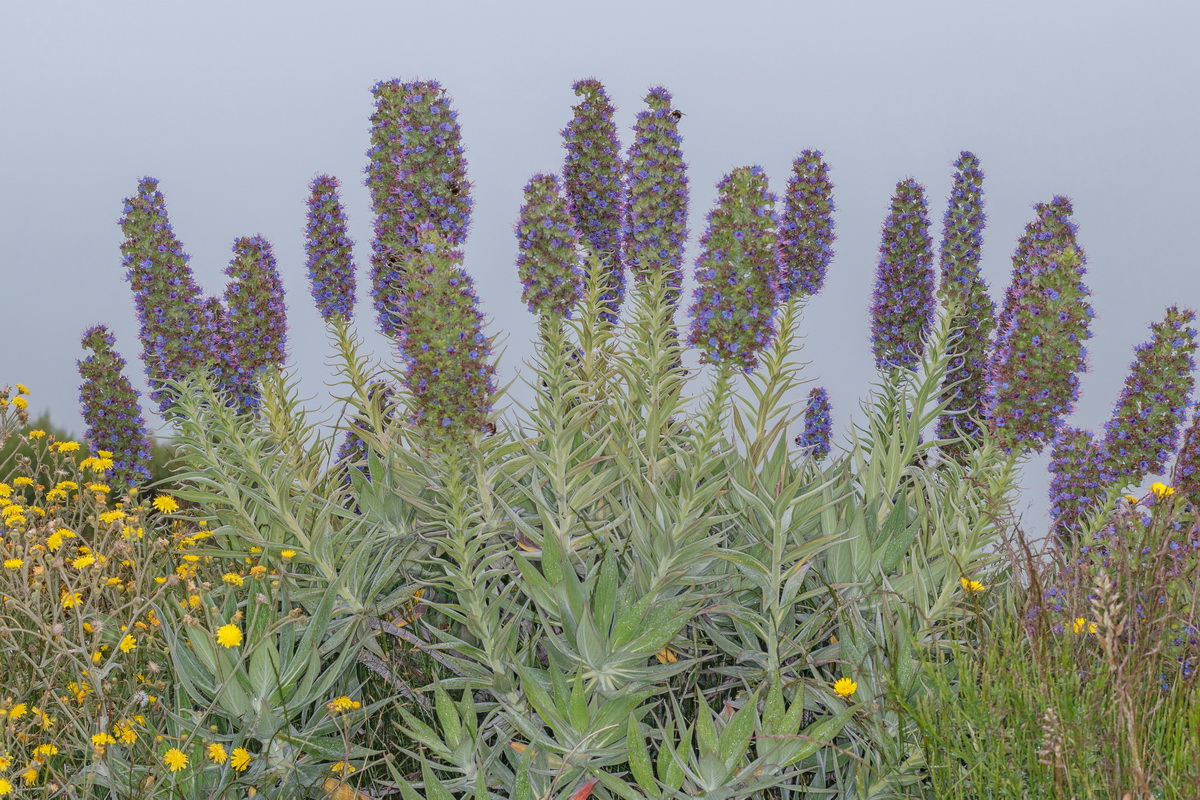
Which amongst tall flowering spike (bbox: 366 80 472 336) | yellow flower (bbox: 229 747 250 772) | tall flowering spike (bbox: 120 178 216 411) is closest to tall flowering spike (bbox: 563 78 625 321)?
tall flowering spike (bbox: 366 80 472 336)

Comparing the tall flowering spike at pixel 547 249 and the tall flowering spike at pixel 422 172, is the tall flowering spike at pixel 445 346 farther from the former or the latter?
the tall flowering spike at pixel 422 172

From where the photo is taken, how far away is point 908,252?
6.27 metres

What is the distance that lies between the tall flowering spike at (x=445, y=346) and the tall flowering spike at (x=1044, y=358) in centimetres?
246

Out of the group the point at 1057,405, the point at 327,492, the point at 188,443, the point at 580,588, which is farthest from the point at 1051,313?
the point at 188,443

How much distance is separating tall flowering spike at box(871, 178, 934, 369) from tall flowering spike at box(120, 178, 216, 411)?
4087mm

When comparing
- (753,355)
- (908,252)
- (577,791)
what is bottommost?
(577,791)

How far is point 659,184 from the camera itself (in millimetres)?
Answer: 5082

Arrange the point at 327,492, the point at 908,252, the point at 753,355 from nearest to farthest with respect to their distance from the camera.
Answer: the point at 753,355
the point at 327,492
the point at 908,252

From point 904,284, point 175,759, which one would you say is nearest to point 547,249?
point 175,759

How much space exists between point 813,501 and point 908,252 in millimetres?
Result: 2490

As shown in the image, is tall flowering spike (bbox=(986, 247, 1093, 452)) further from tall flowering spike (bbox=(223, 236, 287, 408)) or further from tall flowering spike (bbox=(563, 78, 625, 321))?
tall flowering spike (bbox=(223, 236, 287, 408))

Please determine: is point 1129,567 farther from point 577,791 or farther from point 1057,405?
point 577,791

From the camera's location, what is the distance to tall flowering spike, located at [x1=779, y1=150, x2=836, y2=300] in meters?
5.34

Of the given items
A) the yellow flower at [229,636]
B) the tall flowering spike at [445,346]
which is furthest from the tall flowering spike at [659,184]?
the yellow flower at [229,636]
